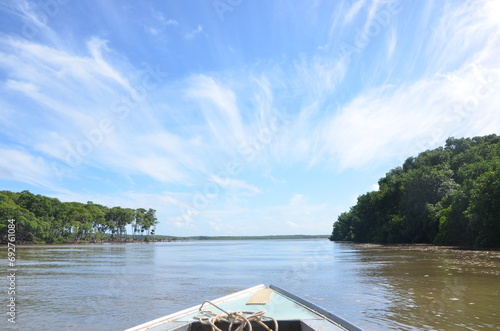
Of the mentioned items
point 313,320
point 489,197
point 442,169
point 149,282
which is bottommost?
point 149,282

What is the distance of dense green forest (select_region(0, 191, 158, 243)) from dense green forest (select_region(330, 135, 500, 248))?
68801 millimetres

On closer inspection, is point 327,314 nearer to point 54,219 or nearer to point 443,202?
point 443,202

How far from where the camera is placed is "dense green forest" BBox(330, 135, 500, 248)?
33312 millimetres

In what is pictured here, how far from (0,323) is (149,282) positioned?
25.5 ft

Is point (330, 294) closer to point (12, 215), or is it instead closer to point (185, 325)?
point (185, 325)

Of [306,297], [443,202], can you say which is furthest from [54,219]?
[306,297]

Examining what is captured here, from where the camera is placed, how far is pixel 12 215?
7256 centimetres

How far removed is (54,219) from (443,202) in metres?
88.1

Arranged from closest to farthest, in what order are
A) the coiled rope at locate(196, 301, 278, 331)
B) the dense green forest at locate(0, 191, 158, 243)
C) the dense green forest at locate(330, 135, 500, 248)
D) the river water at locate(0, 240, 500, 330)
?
the coiled rope at locate(196, 301, 278, 331)
the river water at locate(0, 240, 500, 330)
the dense green forest at locate(330, 135, 500, 248)
the dense green forest at locate(0, 191, 158, 243)

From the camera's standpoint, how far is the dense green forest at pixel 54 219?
76250mm

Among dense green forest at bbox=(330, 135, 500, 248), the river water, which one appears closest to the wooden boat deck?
the river water

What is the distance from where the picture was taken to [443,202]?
48.1 metres

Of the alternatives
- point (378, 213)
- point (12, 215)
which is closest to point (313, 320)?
point (378, 213)

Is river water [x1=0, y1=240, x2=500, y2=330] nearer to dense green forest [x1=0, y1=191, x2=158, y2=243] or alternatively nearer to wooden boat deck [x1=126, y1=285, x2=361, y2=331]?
wooden boat deck [x1=126, y1=285, x2=361, y2=331]
